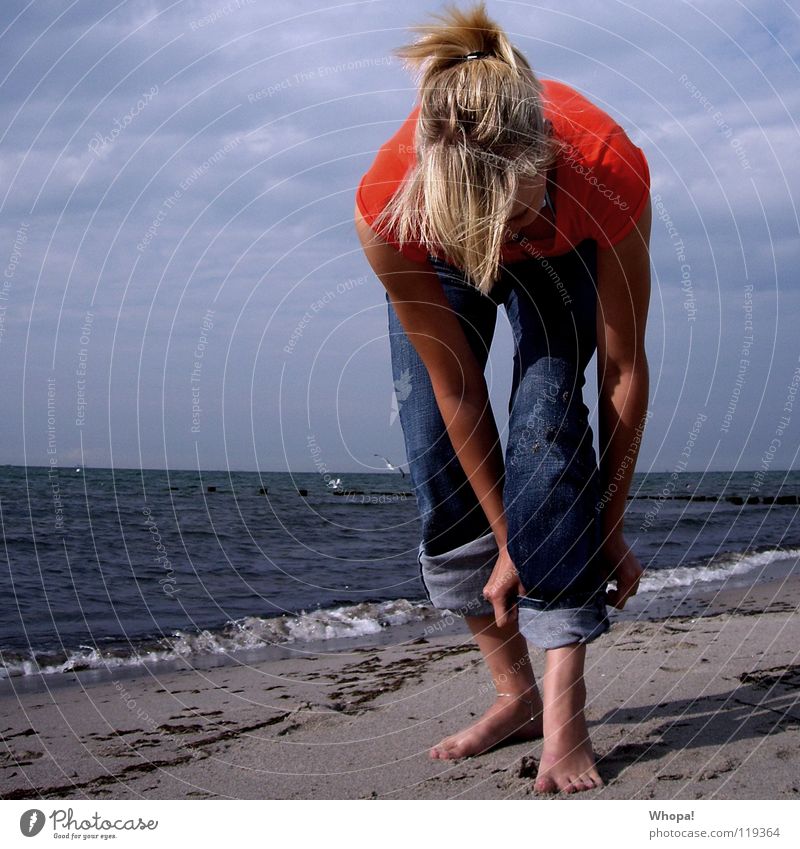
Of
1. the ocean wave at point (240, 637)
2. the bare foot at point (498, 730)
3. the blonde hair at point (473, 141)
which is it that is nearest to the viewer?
the blonde hair at point (473, 141)

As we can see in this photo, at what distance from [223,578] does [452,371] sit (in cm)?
572

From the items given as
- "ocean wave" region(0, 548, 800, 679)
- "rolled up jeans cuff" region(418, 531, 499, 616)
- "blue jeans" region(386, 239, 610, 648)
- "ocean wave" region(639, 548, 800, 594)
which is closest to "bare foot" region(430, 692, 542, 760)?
"rolled up jeans cuff" region(418, 531, 499, 616)

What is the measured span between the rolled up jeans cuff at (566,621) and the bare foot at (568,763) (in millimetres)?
204

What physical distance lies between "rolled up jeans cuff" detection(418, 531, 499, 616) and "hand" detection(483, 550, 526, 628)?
10cm

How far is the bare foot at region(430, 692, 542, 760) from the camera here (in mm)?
2604

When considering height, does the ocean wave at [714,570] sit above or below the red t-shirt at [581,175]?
below

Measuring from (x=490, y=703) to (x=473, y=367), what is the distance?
1.35 metres

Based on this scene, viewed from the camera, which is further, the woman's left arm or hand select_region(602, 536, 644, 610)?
hand select_region(602, 536, 644, 610)

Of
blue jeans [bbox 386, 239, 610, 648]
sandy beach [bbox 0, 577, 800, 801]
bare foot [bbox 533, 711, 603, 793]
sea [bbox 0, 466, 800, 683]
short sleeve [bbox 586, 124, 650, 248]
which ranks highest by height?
short sleeve [bbox 586, 124, 650, 248]

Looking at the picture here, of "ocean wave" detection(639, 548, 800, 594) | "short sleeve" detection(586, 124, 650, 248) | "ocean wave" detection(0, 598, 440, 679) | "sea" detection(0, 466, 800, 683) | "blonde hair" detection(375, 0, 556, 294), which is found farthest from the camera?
"ocean wave" detection(639, 548, 800, 594)

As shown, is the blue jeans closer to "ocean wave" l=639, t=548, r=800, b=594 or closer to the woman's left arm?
the woman's left arm

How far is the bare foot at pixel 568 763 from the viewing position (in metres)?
2.25

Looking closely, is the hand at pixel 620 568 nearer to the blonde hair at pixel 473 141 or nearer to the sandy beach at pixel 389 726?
the sandy beach at pixel 389 726

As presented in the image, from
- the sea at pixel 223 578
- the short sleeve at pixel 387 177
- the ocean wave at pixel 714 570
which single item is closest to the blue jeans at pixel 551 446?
the short sleeve at pixel 387 177
